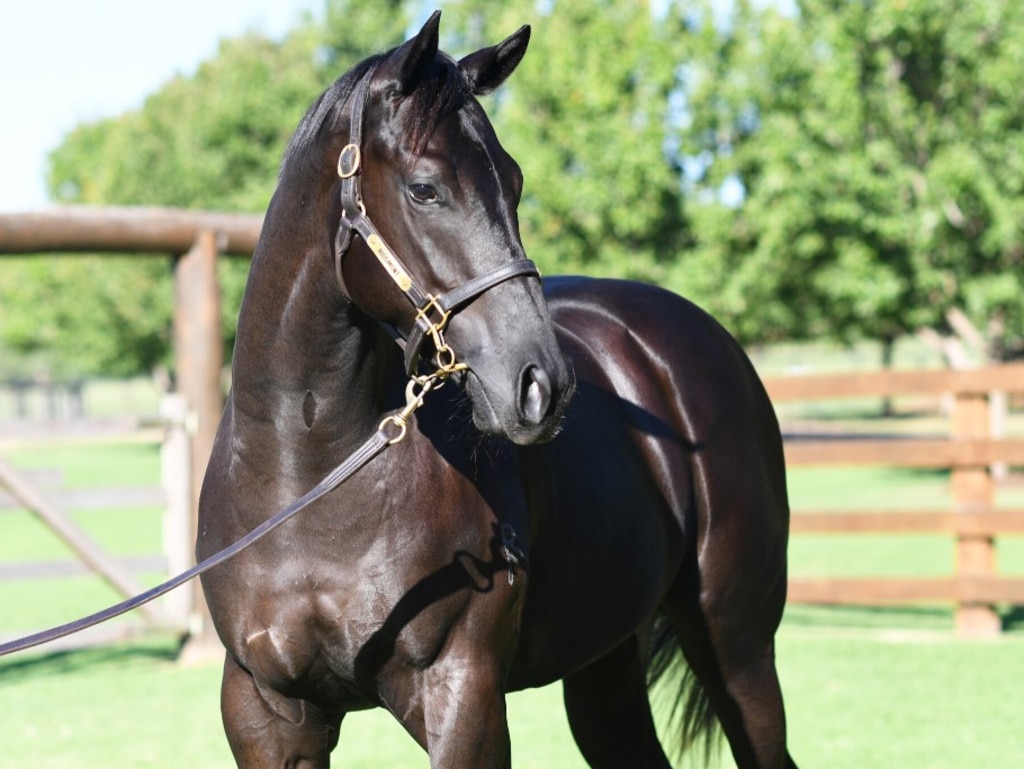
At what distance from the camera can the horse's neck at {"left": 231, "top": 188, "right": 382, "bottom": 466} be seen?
8.04 ft

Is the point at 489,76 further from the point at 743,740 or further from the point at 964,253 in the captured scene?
the point at 964,253

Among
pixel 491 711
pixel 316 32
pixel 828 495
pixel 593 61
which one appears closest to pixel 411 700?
pixel 491 711

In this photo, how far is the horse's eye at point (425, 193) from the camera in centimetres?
224

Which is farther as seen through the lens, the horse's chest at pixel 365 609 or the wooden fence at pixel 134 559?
the wooden fence at pixel 134 559

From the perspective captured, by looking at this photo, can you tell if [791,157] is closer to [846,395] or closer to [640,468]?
[846,395]

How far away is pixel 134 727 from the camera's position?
5.69 metres

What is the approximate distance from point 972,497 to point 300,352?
607cm

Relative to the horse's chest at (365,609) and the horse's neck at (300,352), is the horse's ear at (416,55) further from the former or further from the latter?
the horse's chest at (365,609)

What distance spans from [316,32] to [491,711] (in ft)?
113

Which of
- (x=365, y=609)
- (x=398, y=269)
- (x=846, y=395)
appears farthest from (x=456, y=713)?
(x=846, y=395)

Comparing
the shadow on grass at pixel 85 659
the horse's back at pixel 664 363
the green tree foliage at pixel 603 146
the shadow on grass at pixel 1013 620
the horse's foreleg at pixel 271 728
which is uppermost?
the green tree foliage at pixel 603 146

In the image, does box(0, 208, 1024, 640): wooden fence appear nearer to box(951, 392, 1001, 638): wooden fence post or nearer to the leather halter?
box(951, 392, 1001, 638): wooden fence post

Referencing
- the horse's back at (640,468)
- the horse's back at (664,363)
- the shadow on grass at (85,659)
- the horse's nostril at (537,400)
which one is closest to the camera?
the horse's nostril at (537,400)

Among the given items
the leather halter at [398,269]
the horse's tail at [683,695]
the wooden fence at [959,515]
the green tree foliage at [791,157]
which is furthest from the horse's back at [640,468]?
the green tree foliage at [791,157]
